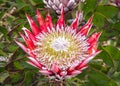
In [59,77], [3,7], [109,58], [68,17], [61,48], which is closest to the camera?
[59,77]

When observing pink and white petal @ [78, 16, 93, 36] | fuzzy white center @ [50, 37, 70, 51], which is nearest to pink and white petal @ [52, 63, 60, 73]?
fuzzy white center @ [50, 37, 70, 51]

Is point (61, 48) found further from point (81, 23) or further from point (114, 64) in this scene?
point (81, 23)

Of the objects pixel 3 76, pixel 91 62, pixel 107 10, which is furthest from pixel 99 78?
pixel 3 76

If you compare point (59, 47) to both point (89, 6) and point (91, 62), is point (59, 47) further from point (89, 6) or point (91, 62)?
point (89, 6)

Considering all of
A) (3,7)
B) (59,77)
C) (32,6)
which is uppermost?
(3,7)

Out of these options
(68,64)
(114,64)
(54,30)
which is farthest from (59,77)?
(114,64)

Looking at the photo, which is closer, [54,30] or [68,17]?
[54,30]

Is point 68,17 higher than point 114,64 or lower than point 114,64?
higher
